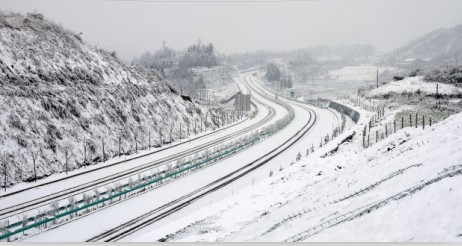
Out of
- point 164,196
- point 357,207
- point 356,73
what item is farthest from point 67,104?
point 356,73

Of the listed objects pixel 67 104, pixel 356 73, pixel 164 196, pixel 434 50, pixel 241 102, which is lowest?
pixel 164 196

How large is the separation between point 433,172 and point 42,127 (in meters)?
26.2

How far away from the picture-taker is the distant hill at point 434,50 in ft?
85.0

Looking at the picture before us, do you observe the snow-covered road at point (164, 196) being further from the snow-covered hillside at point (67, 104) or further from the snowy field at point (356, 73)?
the snowy field at point (356, 73)

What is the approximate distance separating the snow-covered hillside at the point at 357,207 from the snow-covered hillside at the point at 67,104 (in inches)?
556

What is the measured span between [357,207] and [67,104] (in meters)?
27.2

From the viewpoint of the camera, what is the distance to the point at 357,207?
11.8 meters

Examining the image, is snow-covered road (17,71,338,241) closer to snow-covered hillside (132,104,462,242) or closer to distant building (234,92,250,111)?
snow-covered hillside (132,104,462,242)

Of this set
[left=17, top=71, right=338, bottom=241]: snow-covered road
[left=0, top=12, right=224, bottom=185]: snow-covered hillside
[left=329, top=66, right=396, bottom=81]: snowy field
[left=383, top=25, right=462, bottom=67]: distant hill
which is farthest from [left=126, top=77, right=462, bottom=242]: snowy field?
[left=329, top=66, right=396, bottom=81]: snowy field

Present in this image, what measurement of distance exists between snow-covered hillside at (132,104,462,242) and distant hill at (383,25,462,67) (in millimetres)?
9833

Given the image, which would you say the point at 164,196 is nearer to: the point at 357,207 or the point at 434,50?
the point at 357,207

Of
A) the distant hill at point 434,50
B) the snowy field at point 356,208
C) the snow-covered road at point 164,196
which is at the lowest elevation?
the snow-covered road at point 164,196

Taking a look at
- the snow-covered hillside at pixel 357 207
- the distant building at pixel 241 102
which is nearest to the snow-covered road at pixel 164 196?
the snow-covered hillside at pixel 357 207

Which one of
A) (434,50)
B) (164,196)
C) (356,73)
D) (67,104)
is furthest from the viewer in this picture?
(356,73)
